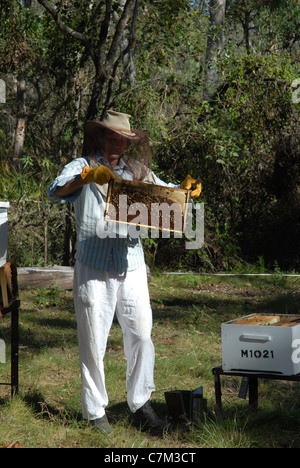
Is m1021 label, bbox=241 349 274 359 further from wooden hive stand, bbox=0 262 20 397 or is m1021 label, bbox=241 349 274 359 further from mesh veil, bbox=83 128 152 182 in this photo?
wooden hive stand, bbox=0 262 20 397

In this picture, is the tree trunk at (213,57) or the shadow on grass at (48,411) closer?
the shadow on grass at (48,411)

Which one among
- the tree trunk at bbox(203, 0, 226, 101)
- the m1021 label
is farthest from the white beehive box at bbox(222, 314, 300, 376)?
the tree trunk at bbox(203, 0, 226, 101)

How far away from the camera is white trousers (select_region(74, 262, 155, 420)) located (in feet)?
11.0

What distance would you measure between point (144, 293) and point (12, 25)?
662 centimetres

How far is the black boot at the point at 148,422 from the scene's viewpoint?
11.3 feet

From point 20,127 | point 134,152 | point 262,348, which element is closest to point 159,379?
point 262,348

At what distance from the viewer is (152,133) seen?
29.1 ft

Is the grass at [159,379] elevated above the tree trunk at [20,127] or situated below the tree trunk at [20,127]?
below

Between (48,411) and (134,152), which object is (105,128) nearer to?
(134,152)

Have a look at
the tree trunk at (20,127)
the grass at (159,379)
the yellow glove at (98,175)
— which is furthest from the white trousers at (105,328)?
the tree trunk at (20,127)

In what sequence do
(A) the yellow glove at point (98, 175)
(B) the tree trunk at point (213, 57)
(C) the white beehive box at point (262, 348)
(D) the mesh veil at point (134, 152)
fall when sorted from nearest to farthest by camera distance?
1. (A) the yellow glove at point (98, 175)
2. (C) the white beehive box at point (262, 348)
3. (D) the mesh veil at point (134, 152)
4. (B) the tree trunk at point (213, 57)

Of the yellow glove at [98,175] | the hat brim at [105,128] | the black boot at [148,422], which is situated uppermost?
the hat brim at [105,128]

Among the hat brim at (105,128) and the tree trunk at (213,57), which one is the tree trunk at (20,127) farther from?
the hat brim at (105,128)

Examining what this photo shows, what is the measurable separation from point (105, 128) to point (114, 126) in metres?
0.11
